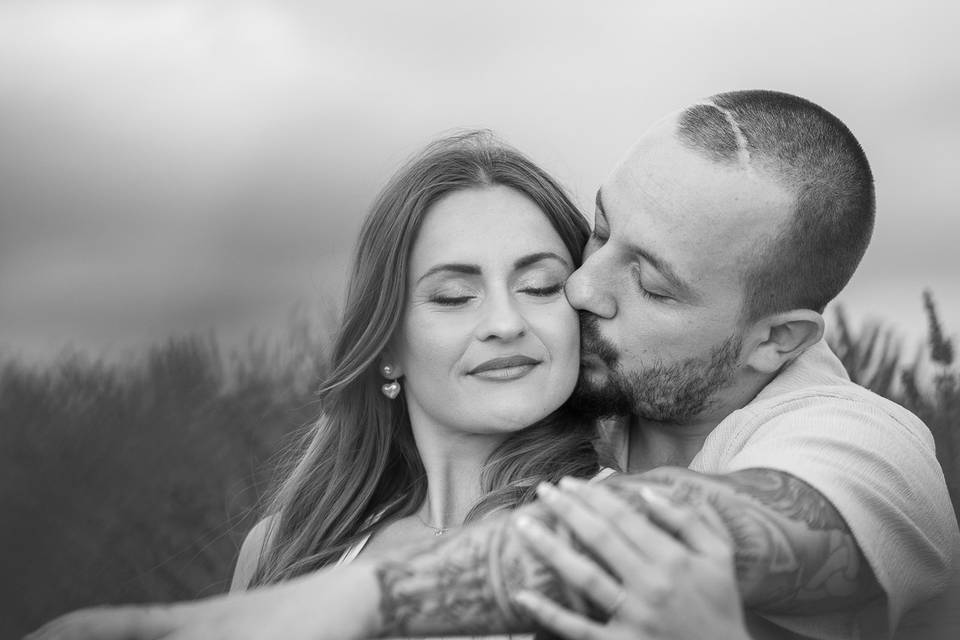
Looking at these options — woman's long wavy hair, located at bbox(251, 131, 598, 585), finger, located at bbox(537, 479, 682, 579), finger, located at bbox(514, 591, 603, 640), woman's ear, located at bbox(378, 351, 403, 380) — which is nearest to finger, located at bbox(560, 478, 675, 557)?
finger, located at bbox(537, 479, 682, 579)

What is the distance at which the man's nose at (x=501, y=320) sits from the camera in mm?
2678

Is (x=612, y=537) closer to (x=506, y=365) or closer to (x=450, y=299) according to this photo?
(x=506, y=365)

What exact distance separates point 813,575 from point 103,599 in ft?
7.01

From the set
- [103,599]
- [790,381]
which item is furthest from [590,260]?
[103,599]

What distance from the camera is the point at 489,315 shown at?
2742 mm

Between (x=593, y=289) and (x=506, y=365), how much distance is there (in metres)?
0.29

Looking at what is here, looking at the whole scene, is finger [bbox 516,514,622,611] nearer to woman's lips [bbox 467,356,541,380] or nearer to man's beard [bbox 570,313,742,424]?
woman's lips [bbox 467,356,541,380]

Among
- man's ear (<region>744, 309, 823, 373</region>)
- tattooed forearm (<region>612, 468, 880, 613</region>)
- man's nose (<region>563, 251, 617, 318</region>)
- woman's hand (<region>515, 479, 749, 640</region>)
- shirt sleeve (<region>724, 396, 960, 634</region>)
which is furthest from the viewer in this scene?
man's ear (<region>744, 309, 823, 373</region>)

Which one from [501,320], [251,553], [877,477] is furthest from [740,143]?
[251,553]

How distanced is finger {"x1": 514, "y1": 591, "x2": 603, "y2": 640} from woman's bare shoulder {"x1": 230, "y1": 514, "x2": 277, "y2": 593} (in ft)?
5.84

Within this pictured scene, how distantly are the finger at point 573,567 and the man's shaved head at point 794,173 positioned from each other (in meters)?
1.29

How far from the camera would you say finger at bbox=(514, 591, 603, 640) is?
169cm

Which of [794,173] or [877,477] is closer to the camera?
[877,477]

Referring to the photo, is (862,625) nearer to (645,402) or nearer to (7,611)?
(645,402)
